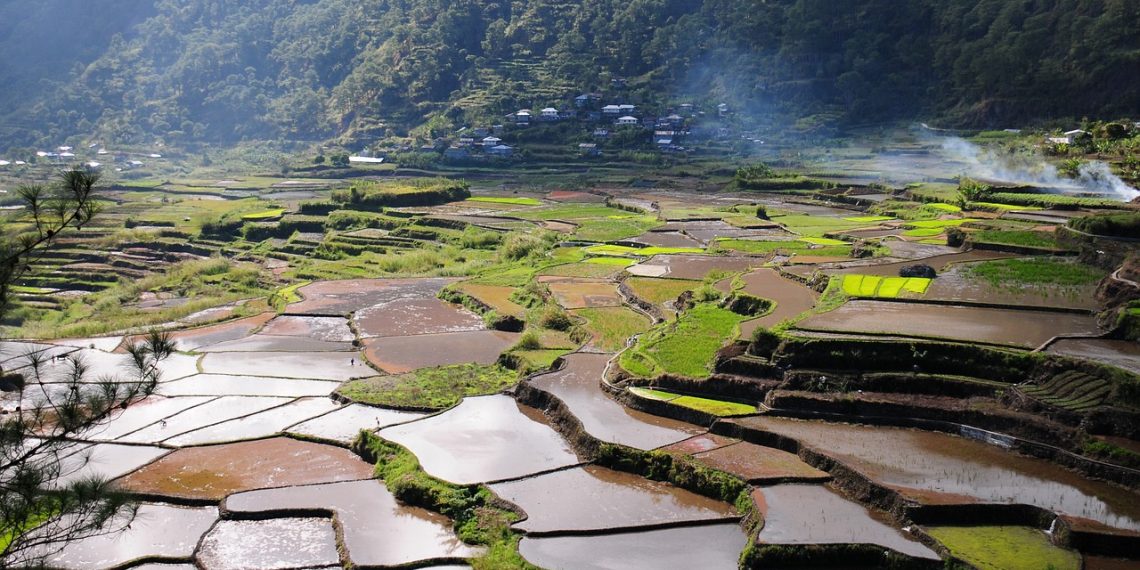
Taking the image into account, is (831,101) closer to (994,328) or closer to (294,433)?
(994,328)

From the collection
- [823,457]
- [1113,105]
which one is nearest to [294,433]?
Answer: [823,457]

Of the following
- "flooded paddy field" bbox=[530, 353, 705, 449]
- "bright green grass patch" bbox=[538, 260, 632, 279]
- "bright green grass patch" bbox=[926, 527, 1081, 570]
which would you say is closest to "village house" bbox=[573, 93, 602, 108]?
"bright green grass patch" bbox=[538, 260, 632, 279]

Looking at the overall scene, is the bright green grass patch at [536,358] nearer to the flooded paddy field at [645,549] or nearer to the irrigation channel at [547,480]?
the irrigation channel at [547,480]

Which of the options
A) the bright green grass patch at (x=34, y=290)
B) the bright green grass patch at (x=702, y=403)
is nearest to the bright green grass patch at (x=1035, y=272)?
the bright green grass patch at (x=702, y=403)

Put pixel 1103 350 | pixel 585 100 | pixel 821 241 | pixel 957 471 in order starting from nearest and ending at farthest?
pixel 957 471 → pixel 1103 350 → pixel 821 241 → pixel 585 100

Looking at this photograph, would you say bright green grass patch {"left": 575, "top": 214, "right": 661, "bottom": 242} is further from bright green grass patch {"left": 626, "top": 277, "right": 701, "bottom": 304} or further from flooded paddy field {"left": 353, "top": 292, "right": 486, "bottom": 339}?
flooded paddy field {"left": 353, "top": 292, "right": 486, "bottom": 339}

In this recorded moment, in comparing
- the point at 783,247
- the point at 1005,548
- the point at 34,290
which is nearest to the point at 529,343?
the point at 1005,548

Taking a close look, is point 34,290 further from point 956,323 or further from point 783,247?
point 956,323
